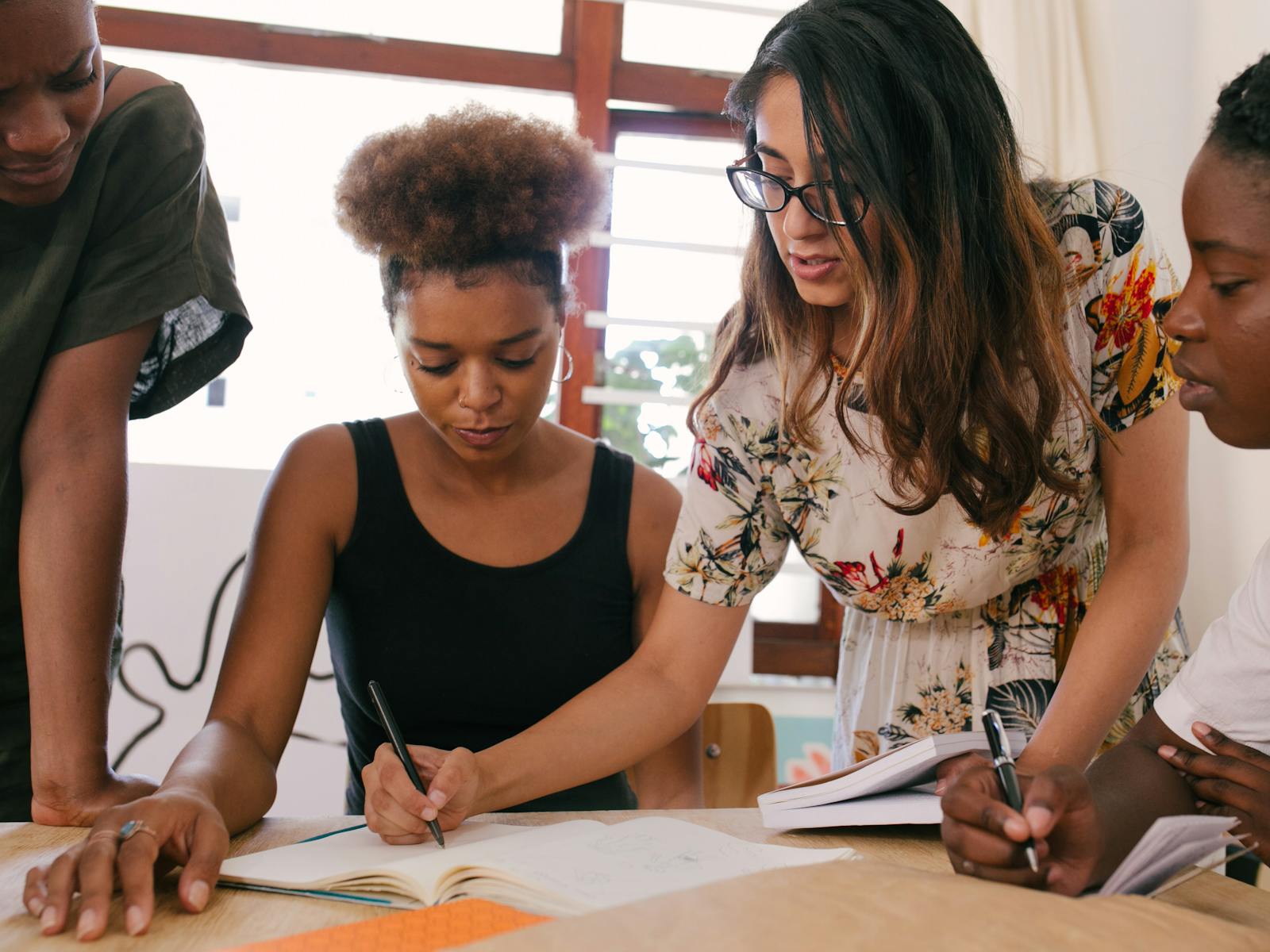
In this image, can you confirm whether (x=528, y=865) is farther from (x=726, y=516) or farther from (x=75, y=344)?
(x=75, y=344)

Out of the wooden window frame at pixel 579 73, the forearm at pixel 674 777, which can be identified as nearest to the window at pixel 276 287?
the wooden window frame at pixel 579 73

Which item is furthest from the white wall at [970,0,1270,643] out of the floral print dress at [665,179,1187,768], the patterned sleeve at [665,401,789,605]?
the patterned sleeve at [665,401,789,605]

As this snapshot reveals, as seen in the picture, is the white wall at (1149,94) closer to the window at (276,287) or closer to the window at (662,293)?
the window at (662,293)

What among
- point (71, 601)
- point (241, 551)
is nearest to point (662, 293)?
point (241, 551)

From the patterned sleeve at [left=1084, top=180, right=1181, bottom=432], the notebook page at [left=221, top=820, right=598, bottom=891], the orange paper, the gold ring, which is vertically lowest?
the notebook page at [left=221, top=820, right=598, bottom=891]

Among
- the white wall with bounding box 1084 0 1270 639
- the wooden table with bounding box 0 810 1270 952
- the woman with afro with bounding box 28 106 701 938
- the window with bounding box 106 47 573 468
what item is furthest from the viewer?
the window with bounding box 106 47 573 468

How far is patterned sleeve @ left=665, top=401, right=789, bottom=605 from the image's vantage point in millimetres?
1234

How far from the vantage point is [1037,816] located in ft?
2.46

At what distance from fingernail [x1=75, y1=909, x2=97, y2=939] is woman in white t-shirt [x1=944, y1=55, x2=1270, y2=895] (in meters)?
0.56

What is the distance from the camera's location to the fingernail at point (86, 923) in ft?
2.35

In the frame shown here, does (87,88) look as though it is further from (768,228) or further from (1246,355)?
(1246,355)

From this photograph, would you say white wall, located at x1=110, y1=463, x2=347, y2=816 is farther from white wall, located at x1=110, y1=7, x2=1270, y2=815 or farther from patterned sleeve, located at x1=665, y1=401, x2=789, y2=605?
patterned sleeve, located at x1=665, y1=401, x2=789, y2=605

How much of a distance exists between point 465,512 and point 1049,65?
2.21 metres

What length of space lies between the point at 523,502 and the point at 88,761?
0.62 meters
